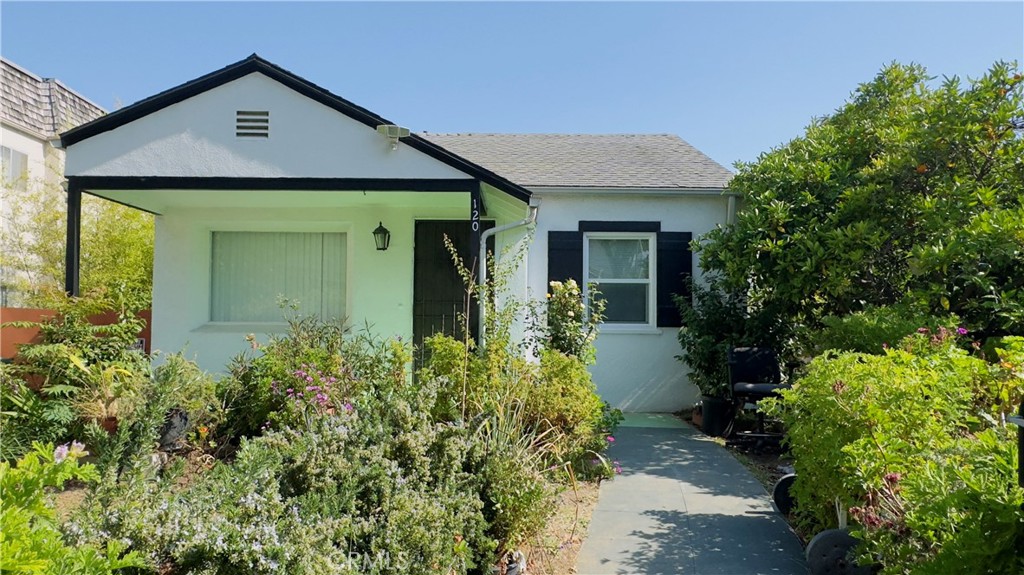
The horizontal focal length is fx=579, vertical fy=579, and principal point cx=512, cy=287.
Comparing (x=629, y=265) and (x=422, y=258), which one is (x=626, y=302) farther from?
(x=422, y=258)

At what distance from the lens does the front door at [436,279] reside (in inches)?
347

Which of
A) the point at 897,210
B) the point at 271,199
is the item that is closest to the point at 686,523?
the point at 897,210

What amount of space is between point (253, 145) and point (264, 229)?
7.59 feet

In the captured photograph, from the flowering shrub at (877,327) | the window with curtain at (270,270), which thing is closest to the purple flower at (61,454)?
the flowering shrub at (877,327)

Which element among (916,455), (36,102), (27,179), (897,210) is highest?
(36,102)

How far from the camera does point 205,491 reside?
100 inches

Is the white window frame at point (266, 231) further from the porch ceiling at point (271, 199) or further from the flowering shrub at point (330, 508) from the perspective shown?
the flowering shrub at point (330, 508)

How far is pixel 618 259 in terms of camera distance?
29.8 feet

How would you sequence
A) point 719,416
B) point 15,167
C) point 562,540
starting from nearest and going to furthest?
1. point 562,540
2. point 719,416
3. point 15,167

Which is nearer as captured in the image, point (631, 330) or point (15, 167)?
point (631, 330)

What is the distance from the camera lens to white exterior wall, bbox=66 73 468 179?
6645 mm

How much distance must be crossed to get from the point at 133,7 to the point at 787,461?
8810 millimetres

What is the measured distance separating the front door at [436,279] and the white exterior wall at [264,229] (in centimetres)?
19

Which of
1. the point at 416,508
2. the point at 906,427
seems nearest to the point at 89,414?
the point at 416,508
